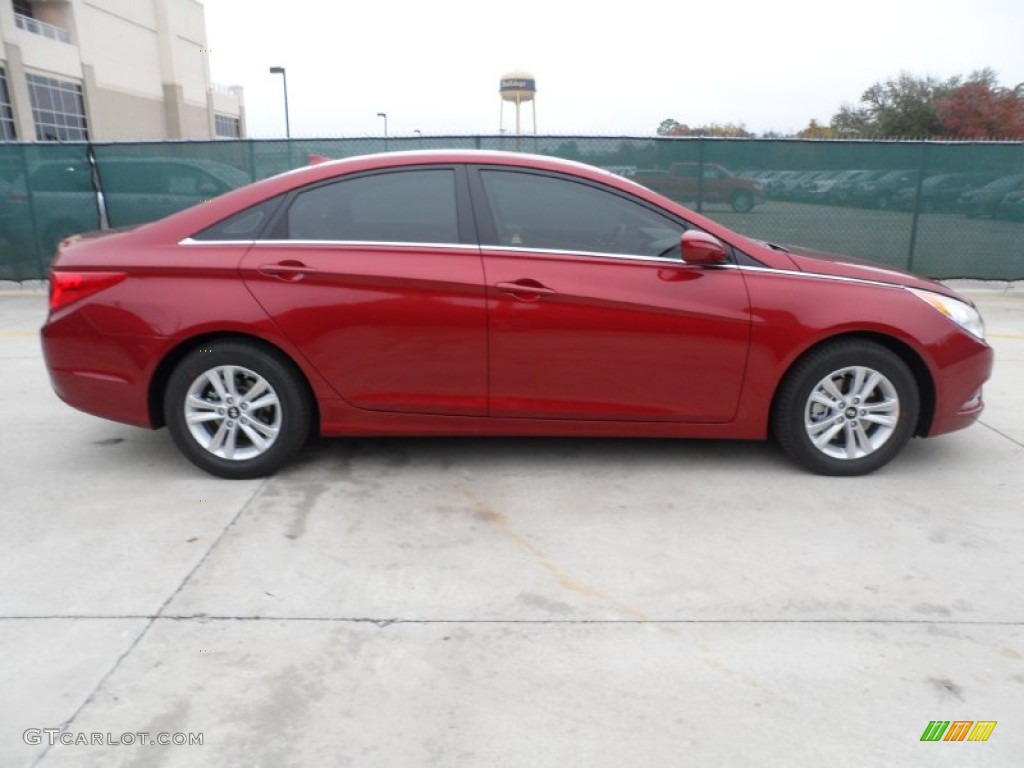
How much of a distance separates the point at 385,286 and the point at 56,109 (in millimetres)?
46956

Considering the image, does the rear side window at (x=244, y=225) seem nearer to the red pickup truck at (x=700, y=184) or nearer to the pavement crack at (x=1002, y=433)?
the pavement crack at (x=1002, y=433)

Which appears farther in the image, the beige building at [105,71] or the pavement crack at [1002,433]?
the beige building at [105,71]

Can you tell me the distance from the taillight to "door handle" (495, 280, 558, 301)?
190 centimetres

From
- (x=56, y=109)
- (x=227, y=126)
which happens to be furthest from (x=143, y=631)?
(x=227, y=126)

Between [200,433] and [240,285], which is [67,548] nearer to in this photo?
[200,433]

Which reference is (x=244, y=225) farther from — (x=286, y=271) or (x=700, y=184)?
(x=700, y=184)

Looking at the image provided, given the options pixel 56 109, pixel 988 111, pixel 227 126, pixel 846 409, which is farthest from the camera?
pixel 227 126

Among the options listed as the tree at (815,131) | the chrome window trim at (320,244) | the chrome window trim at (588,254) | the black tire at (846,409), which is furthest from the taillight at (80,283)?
the tree at (815,131)

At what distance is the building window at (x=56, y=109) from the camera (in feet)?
134

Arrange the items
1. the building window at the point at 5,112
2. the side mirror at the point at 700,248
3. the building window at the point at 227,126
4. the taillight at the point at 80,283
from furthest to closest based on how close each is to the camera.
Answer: the building window at the point at 227,126
the building window at the point at 5,112
the taillight at the point at 80,283
the side mirror at the point at 700,248

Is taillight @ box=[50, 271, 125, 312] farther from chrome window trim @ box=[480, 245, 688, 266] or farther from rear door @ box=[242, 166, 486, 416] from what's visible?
chrome window trim @ box=[480, 245, 688, 266]

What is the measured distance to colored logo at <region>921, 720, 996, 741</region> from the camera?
2.51 m

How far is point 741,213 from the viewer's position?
9844 millimetres

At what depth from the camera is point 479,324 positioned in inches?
165
